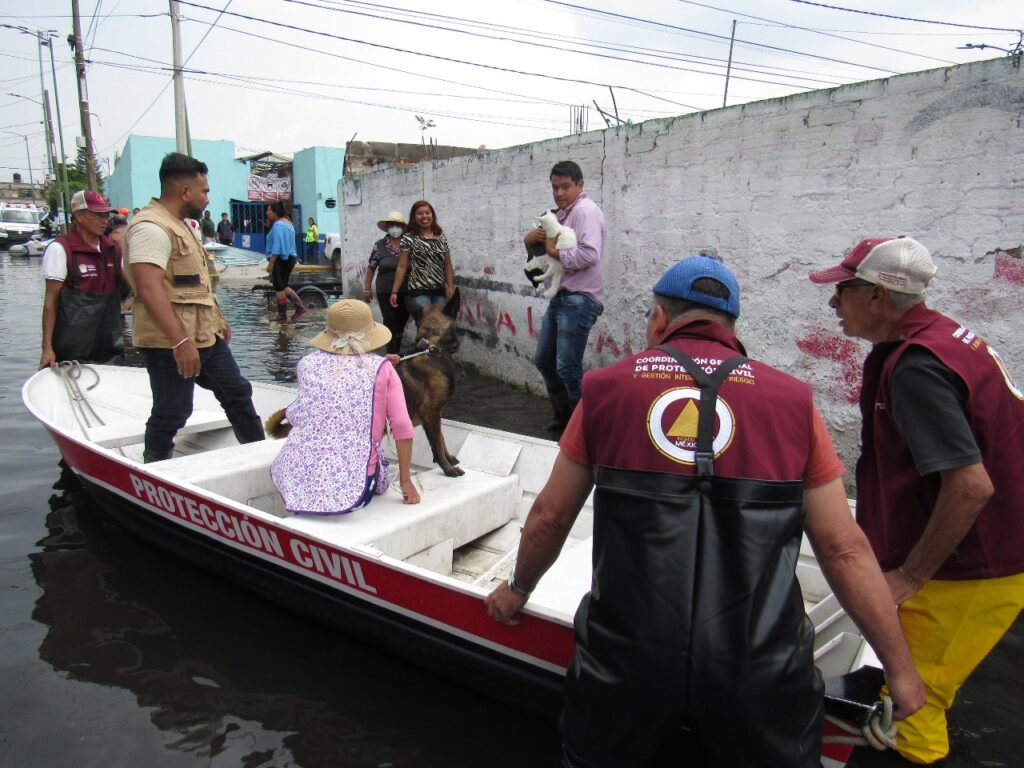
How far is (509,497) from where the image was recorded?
4.38 meters

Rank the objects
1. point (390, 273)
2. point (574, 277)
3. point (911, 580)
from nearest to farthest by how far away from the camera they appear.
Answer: point (911, 580)
point (574, 277)
point (390, 273)

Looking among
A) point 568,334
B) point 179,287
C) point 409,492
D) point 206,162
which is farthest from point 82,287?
point 206,162

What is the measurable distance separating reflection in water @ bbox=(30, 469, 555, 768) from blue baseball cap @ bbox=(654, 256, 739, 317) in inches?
80.5

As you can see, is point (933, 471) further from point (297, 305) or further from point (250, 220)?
point (250, 220)

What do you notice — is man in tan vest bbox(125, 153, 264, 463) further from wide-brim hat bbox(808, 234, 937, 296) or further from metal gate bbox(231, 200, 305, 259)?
metal gate bbox(231, 200, 305, 259)

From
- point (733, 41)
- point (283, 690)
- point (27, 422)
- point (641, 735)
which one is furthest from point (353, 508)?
point (733, 41)

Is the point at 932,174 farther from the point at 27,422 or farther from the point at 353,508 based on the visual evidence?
the point at 27,422

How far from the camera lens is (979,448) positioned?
2.08 meters

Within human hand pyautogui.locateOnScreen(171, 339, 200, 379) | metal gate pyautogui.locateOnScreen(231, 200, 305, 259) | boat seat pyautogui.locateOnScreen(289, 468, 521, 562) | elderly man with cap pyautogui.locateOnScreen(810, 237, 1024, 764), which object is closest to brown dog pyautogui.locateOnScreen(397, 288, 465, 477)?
boat seat pyautogui.locateOnScreen(289, 468, 521, 562)

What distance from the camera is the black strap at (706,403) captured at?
1637mm

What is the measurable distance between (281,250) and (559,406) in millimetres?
7917

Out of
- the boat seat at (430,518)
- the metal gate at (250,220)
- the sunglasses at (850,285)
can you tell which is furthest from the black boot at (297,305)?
the metal gate at (250,220)

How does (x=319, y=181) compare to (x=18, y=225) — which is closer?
(x=319, y=181)

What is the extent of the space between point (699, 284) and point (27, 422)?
7.60 metres
